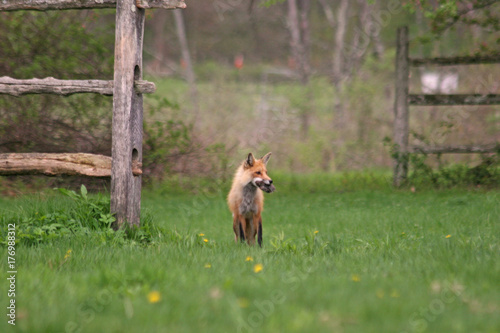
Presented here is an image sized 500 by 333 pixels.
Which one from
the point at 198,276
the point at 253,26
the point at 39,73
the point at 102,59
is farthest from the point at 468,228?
the point at 253,26

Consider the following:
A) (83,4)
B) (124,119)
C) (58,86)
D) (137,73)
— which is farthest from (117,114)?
(83,4)

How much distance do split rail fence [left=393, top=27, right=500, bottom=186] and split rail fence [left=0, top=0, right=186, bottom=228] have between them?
780 cm

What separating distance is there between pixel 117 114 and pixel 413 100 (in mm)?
8533

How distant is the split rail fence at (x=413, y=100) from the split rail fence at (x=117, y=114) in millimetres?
7804

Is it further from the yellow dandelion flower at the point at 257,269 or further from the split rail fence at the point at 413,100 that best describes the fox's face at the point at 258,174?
the split rail fence at the point at 413,100

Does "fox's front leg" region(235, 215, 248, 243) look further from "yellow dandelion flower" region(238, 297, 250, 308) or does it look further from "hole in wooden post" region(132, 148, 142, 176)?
"yellow dandelion flower" region(238, 297, 250, 308)

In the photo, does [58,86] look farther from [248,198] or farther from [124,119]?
[248,198]

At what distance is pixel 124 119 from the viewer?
7238 mm

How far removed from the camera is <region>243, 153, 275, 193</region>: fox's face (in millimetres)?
7543

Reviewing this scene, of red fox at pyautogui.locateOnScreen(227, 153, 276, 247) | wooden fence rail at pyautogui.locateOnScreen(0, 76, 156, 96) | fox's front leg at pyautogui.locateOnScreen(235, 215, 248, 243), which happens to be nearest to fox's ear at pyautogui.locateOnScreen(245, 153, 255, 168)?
red fox at pyautogui.locateOnScreen(227, 153, 276, 247)

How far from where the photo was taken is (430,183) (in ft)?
42.6

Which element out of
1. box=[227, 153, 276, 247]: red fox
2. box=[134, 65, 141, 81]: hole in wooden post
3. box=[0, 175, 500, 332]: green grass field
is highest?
box=[134, 65, 141, 81]: hole in wooden post

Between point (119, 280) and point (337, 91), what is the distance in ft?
59.3

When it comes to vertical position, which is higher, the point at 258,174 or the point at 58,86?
the point at 58,86
